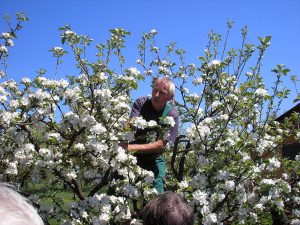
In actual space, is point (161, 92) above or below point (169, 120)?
above

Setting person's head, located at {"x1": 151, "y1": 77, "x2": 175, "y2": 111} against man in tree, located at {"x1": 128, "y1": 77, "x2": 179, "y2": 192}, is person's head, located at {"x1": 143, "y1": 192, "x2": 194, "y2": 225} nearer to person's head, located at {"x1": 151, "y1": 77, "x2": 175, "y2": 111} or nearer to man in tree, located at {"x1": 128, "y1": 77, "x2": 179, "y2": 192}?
man in tree, located at {"x1": 128, "y1": 77, "x2": 179, "y2": 192}

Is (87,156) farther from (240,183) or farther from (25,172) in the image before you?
(240,183)

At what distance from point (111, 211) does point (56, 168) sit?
2.15 ft

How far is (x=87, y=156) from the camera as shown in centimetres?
356

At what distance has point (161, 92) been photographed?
385 centimetres

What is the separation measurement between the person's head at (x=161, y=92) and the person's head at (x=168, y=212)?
227 centimetres

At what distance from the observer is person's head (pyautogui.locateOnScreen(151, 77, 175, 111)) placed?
12.6ft

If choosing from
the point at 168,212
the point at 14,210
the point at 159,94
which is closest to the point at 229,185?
the point at 159,94

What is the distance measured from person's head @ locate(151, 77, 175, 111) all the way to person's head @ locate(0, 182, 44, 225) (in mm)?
3048

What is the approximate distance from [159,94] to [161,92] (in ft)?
0.10

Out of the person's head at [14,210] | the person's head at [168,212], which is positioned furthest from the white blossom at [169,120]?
the person's head at [14,210]

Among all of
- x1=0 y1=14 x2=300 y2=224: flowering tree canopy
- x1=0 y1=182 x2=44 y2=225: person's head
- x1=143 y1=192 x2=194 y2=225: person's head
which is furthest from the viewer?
x1=0 y1=14 x2=300 y2=224: flowering tree canopy

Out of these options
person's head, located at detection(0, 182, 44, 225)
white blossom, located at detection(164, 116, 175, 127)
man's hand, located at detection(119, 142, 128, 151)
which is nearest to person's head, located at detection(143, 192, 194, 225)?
person's head, located at detection(0, 182, 44, 225)

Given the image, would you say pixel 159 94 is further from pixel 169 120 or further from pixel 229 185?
pixel 229 185
